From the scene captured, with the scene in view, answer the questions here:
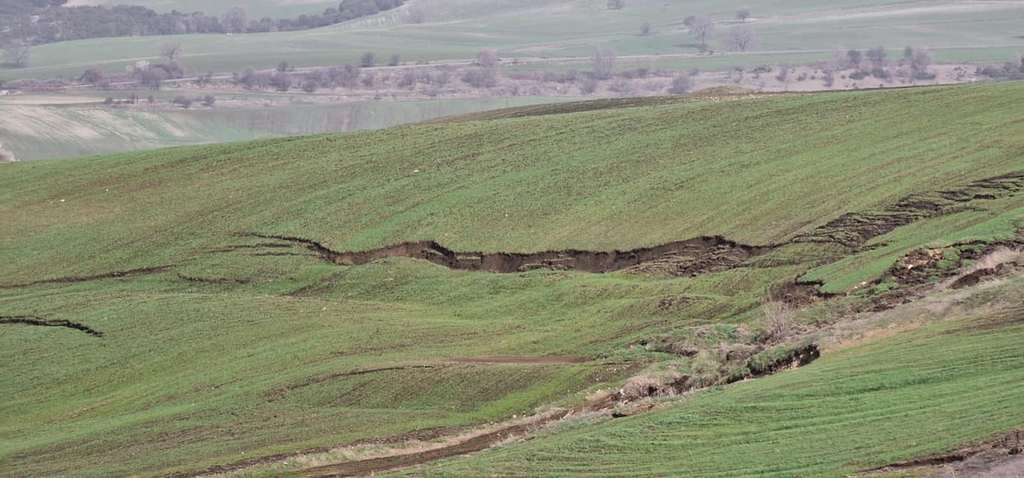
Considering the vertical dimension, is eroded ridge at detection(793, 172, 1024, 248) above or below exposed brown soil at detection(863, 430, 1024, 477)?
below

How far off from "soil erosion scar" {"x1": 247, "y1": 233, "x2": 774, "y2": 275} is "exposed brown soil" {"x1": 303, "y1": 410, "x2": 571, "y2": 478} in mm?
16303

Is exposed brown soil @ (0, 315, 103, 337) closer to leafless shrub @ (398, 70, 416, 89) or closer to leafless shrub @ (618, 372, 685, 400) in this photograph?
leafless shrub @ (618, 372, 685, 400)

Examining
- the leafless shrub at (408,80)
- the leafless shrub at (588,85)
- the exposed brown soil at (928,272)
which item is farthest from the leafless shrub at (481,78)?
the exposed brown soil at (928,272)

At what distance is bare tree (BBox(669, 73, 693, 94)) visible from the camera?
17150cm

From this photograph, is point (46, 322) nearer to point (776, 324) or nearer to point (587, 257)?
point (587, 257)

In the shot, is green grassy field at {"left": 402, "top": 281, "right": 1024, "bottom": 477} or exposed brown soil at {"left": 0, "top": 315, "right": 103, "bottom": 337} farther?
exposed brown soil at {"left": 0, "top": 315, "right": 103, "bottom": 337}

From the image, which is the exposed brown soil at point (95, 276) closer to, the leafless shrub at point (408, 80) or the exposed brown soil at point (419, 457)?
the exposed brown soil at point (419, 457)

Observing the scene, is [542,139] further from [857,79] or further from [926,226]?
[857,79]

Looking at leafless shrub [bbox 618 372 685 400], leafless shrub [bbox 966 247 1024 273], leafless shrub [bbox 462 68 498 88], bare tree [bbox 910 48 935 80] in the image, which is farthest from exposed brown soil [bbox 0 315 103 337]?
leafless shrub [bbox 462 68 498 88]

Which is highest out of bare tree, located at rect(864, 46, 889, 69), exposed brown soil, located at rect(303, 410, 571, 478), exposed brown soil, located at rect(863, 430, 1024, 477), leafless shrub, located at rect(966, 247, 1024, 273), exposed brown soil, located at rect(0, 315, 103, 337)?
exposed brown soil, located at rect(863, 430, 1024, 477)

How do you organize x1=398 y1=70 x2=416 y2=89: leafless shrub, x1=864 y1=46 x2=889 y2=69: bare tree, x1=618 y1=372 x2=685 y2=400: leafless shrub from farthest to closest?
x1=398 y1=70 x2=416 y2=89: leafless shrub
x1=864 y1=46 x2=889 y2=69: bare tree
x1=618 y1=372 x2=685 y2=400: leafless shrub

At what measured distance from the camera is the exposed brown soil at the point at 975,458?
68.5ft

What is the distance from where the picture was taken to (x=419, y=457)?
31094 mm

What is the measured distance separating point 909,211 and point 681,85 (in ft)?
420
